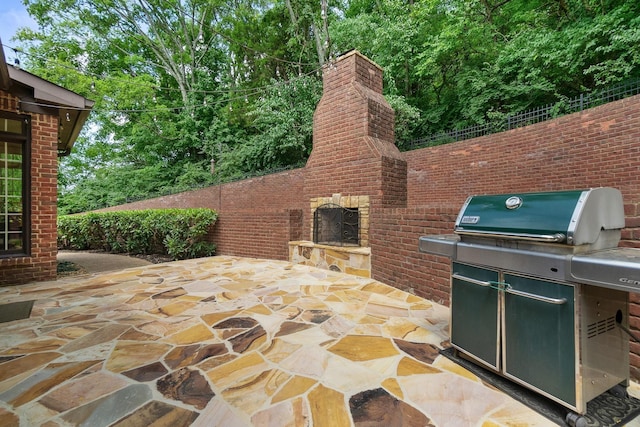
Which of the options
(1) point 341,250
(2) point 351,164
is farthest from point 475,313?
(2) point 351,164

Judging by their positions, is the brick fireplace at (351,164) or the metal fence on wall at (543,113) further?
the metal fence on wall at (543,113)

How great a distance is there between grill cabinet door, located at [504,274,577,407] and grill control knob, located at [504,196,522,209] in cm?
41

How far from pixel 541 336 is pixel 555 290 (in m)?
0.27

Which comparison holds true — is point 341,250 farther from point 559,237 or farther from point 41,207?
point 41,207

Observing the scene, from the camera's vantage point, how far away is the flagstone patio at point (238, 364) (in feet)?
4.79

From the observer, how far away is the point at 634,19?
582 centimetres

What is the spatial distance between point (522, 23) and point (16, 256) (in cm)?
1398

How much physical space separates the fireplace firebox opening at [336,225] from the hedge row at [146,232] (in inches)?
120

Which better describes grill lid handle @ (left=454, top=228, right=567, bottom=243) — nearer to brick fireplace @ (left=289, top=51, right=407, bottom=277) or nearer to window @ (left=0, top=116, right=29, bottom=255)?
brick fireplace @ (left=289, top=51, right=407, bottom=277)

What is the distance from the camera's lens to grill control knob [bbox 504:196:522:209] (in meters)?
1.58

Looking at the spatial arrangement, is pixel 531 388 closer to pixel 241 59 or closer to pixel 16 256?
pixel 16 256

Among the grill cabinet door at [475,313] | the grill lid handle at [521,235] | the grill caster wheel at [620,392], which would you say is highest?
the grill lid handle at [521,235]

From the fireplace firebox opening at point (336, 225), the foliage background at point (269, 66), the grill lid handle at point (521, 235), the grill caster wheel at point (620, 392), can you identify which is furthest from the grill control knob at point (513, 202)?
the foliage background at point (269, 66)

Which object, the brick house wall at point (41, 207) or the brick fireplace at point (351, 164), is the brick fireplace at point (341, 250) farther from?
the brick house wall at point (41, 207)
